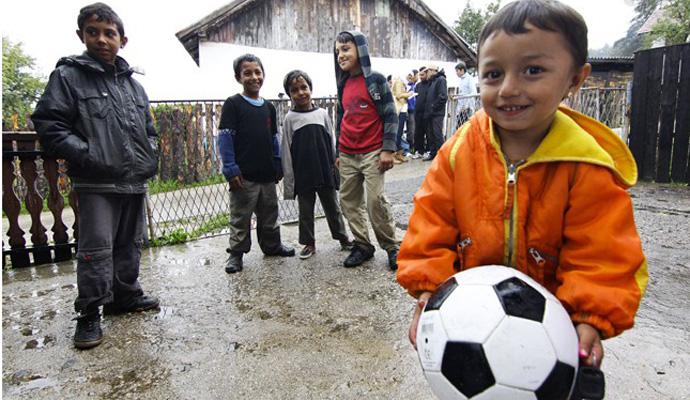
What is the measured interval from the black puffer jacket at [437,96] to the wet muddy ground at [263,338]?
527 centimetres

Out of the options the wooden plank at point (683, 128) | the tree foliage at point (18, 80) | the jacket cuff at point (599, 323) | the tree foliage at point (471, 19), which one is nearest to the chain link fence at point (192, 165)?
the jacket cuff at point (599, 323)

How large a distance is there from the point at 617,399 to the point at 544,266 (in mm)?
995

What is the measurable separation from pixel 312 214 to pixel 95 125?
197 cm

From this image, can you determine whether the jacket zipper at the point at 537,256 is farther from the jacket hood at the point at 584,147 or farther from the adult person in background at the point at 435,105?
the adult person in background at the point at 435,105

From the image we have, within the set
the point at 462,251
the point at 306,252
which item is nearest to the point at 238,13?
the point at 306,252

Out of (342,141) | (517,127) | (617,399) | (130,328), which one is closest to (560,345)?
(517,127)

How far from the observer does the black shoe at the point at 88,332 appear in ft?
8.11

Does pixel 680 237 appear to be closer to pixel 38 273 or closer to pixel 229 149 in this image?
pixel 229 149

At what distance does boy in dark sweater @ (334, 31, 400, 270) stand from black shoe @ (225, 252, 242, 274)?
0.95 metres

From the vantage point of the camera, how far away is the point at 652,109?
6176mm

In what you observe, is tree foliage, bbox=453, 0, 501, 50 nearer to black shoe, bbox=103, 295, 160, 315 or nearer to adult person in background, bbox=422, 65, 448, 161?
adult person in background, bbox=422, 65, 448, 161

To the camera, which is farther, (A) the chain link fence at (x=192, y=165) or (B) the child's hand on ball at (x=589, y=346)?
(A) the chain link fence at (x=192, y=165)

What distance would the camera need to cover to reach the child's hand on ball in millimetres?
1145

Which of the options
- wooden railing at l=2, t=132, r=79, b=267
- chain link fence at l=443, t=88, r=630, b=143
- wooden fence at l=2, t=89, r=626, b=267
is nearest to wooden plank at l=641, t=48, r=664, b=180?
chain link fence at l=443, t=88, r=630, b=143
